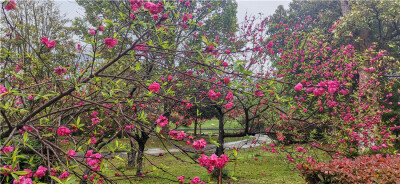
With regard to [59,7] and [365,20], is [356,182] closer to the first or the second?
[365,20]

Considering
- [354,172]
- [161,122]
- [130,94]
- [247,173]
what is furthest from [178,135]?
[247,173]

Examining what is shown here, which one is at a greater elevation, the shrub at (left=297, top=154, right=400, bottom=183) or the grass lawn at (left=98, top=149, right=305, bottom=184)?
the shrub at (left=297, top=154, right=400, bottom=183)

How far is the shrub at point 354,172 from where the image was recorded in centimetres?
424

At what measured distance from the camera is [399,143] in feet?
41.5

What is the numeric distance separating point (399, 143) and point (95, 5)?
61.3ft

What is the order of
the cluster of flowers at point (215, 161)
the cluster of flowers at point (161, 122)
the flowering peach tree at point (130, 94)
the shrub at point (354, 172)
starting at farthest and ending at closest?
1. the shrub at point (354, 172)
2. the cluster of flowers at point (161, 122)
3. the flowering peach tree at point (130, 94)
4. the cluster of flowers at point (215, 161)

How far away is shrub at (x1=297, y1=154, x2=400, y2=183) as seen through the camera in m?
4.24

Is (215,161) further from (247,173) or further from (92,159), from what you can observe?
Answer: (247,173)

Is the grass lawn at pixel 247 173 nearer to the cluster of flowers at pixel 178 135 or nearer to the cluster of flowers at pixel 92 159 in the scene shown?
the cluster of flowers at pixel 92 159

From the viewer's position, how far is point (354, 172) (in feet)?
15.1

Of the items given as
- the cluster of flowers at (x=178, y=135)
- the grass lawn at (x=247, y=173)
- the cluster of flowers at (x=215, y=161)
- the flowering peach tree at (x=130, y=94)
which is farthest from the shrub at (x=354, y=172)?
the cluster of flowers at (x=178, y=135)

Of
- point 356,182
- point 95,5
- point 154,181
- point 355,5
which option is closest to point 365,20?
point 355,5

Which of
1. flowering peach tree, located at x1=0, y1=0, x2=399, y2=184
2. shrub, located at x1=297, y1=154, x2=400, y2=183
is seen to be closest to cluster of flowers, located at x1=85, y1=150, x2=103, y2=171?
flowering peach tree, located at x1=0, y1=0, x2=399, y2=184

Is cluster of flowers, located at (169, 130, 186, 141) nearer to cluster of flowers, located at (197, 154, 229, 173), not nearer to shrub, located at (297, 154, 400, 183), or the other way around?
cluster of flowers, located at (197, 154, 229, 173)
